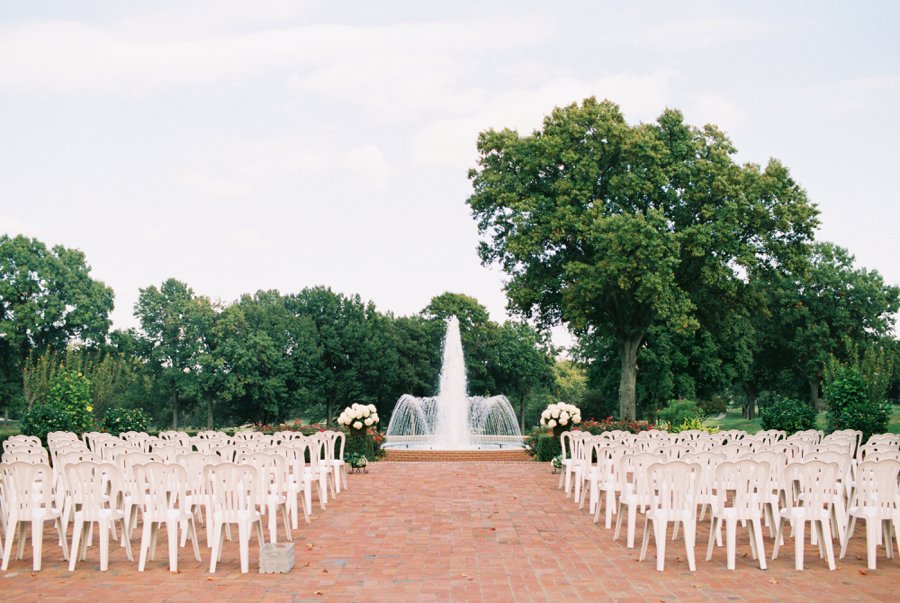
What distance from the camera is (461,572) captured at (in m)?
7.14

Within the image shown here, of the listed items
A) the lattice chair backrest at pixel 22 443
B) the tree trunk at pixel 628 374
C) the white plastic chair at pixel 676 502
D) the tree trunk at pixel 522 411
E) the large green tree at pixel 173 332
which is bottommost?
the tree trunk at pixel 522 411

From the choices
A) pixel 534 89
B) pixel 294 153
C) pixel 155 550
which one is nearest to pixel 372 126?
pixel 294 153

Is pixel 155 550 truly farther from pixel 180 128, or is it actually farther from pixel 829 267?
pixel 829 267

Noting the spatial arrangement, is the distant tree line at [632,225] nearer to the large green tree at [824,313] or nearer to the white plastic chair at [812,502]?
the large green tree at [824,313]

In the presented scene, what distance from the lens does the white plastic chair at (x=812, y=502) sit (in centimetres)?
736

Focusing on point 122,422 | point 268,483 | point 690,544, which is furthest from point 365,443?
point 690,544

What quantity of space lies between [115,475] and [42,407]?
527 inches

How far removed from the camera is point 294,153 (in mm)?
27047

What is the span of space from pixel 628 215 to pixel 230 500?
1970cm

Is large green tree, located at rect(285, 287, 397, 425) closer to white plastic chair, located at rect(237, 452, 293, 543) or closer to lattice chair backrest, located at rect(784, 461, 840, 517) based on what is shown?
white plastic chair, located at rect(237, 452, 293, 543)

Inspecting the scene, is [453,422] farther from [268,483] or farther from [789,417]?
[268,483]

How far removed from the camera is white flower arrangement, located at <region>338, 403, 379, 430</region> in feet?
63.6

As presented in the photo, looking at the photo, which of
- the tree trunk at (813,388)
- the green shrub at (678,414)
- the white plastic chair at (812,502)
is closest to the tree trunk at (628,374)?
the green shrub at (678,414)

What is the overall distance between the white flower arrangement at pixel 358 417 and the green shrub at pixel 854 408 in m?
11.7
